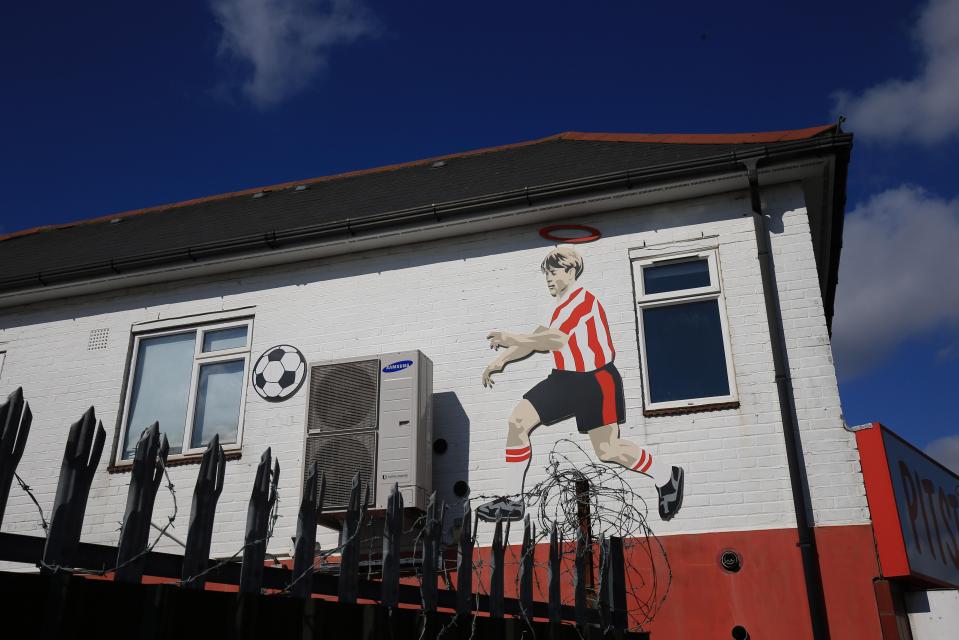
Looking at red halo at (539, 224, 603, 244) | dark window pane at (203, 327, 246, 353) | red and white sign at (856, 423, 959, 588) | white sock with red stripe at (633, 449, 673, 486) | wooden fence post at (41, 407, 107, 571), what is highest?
red halo at (539, 224, 603, 244)

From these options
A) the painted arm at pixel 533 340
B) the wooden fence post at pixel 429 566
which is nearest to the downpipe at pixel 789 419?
the painted arm at pixel 533 340

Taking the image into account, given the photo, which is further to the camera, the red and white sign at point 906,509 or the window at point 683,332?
the window at point 683,332

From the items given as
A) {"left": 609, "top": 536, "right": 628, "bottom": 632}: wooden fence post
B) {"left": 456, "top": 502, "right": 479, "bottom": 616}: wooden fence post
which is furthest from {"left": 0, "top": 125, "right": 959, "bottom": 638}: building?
{"left": 456, "top": 502, "right": 479, "bottom": 616}: wooden fence post

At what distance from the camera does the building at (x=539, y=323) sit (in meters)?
6.72

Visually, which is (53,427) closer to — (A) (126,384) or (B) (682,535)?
(A) (126,384)

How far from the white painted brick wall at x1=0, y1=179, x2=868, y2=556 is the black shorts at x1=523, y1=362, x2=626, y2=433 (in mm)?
101

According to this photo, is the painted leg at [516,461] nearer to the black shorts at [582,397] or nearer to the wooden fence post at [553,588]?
the black shorts at [582,397]

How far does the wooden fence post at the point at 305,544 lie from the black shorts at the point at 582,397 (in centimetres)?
518

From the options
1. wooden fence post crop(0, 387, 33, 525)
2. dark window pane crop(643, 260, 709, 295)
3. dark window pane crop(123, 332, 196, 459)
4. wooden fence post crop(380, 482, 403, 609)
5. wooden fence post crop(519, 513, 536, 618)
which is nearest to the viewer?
wooden fence post crop(0, 387, 33, 525)

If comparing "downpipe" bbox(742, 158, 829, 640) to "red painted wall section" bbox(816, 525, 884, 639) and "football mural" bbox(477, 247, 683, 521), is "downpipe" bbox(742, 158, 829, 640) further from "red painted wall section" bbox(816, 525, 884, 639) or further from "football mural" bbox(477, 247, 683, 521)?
"football mural" bbox(477, 247, 683, 521)

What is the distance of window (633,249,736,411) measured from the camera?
7445mm

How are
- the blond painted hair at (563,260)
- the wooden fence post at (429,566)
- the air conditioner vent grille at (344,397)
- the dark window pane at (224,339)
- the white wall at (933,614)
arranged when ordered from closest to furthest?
the wooden fence post at (429,566)
the white wall at (933,614)
the air conditioner vent grille at (344,397)
the blond painted hair at (563,260)
the dark window pane at (224,339)

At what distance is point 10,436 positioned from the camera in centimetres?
193

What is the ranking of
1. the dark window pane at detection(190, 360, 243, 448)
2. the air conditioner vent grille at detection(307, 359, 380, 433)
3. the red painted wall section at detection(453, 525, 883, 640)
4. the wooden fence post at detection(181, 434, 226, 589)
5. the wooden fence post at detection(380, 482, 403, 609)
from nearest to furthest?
the wooden fence post at detection(181, 434, 226, 589), the wooden fence post at detection(380, 482, 403, 609), the red painted wall section at detection(453, 525, 883, 640), the air conditioner vent grille at detection(307, 359, 380, 433), the dark window pane at detection(190, 360, 243, 448)
